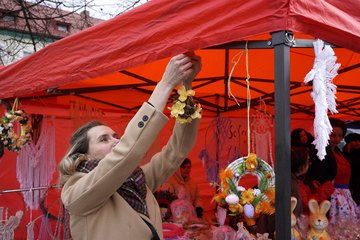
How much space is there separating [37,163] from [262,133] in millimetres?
2791

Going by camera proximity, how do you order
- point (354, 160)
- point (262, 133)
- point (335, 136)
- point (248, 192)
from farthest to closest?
1. point (262, 133)
2. point (354, 160)
3. point (335, 136)
4. point (248, 192)

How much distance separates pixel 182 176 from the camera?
17.4ft

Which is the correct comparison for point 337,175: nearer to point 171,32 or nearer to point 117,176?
point 171,32

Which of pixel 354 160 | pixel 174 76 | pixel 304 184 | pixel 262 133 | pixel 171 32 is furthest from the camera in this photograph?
pixel 262 133

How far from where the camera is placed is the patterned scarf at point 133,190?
1.62m

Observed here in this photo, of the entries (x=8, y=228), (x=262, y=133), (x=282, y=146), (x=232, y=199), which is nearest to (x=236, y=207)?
(x=232, y=199)

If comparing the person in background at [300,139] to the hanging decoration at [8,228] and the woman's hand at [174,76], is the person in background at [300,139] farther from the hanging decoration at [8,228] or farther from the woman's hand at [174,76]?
the hanging decoration at [8,228]

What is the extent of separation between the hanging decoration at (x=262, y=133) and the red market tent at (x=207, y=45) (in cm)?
147

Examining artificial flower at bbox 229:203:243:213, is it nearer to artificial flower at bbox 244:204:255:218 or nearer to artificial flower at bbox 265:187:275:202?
artificial flower at bbox 244:204:255:218

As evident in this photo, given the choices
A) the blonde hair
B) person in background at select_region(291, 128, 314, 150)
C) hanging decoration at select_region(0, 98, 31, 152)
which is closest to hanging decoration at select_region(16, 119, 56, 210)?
hanging decoration at select_region(0, 98, 31, 152)

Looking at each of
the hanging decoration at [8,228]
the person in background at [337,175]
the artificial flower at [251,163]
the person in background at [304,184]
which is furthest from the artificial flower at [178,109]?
the hanging decoration at [8,228]

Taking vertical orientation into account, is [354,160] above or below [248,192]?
above

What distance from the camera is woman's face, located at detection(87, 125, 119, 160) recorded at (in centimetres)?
174

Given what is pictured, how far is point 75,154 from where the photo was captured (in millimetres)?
1725
